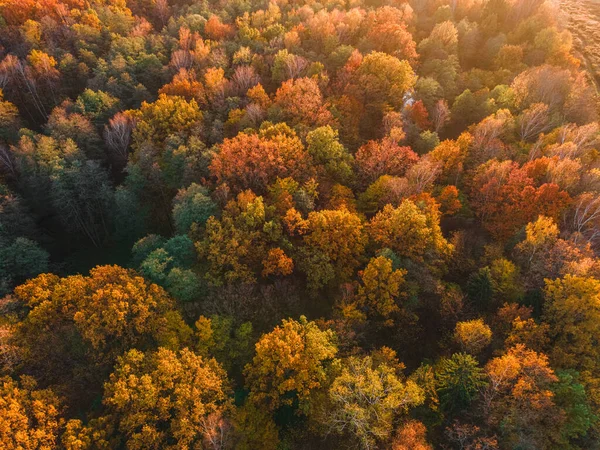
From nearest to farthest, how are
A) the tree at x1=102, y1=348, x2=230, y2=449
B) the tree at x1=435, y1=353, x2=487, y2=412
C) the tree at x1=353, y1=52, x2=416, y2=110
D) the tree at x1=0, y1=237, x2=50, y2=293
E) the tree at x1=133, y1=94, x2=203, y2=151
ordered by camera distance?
the tree at x1=102, y1=348, x2=230, y2=449, the tree at x1=435, y1=353, x2=487, y2=412, the tree at x1=0, y1=237, x2=50, y2=293, the tree at x1=133, y1=94, x2=203, y2=151, the tree at x1=353, y1=52, x2=416, y2=110

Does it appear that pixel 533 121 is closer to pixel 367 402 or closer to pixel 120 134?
pixel 367 402

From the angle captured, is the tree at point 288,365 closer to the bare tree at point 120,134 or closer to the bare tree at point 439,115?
the bare tree at point 120,134

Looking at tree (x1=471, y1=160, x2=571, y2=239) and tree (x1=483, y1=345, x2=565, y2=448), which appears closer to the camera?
tree (x1=483, y1=345, x2=565, y2=448)

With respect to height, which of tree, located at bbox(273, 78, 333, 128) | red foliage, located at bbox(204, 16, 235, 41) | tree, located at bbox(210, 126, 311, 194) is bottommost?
tree, located at bbox(210, 126, 311, 194)

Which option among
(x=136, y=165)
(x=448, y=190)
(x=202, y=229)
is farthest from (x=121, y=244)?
(x=448, y=190)

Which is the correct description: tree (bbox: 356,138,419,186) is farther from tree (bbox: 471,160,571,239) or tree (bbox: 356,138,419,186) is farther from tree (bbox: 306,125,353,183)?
tree (bbox: 471,160,571,239)

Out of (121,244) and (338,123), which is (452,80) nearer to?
(338,123)

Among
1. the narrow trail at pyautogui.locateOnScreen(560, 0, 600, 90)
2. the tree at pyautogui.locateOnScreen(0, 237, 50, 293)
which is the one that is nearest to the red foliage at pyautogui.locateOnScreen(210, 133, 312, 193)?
the tree at pyautogui.locateOnScreen(0, 237, 50, 293)
